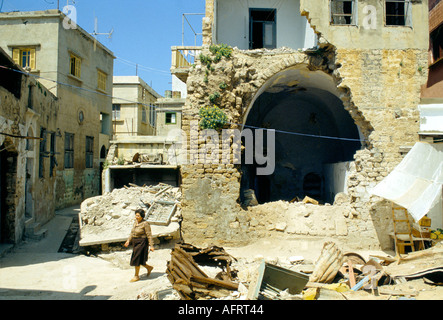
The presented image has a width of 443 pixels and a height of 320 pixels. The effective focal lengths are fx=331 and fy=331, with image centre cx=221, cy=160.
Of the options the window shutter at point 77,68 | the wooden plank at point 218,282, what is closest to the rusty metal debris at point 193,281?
the wooden plank at point 218,282

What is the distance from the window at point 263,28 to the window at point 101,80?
10.6 metres

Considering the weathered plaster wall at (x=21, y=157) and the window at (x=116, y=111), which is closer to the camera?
the weathered plaster wall at (x=21, y=157)

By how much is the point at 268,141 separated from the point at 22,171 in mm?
10937

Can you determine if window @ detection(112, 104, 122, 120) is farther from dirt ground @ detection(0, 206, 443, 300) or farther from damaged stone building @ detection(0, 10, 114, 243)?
dirt ground @ detection(0, 206, 443, 300)

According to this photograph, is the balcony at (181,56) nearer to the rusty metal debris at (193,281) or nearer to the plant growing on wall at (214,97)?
the plant growing on wall at (214,97)

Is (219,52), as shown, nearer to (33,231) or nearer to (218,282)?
(218,282)

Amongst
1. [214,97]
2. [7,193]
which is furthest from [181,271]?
[7,193]

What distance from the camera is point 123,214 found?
34.7ft

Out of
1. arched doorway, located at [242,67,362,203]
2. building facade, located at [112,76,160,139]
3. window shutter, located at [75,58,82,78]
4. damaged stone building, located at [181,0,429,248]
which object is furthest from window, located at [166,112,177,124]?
damaged stone building, located at [181,0,429,248]

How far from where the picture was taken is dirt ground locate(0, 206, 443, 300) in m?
6.06

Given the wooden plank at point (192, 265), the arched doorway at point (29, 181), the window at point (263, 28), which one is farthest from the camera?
the window at point (263, 28)

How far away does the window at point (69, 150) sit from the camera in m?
16.5
